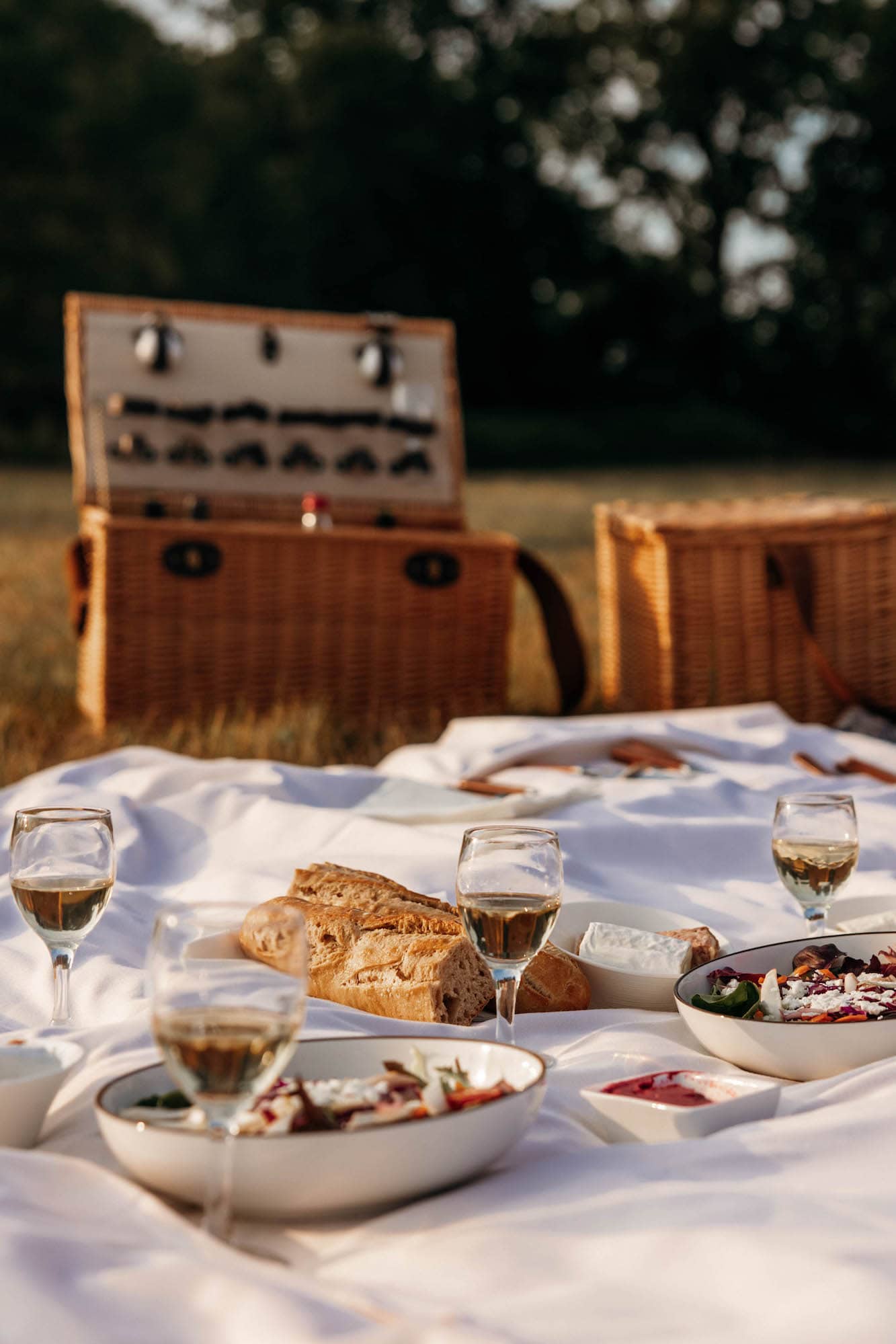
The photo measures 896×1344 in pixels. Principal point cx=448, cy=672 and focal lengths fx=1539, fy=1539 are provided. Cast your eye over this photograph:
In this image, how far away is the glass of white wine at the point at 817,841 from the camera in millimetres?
1627

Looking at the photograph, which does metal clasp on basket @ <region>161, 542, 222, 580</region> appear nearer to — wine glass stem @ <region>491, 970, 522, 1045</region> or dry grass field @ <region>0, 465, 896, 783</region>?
dry grass field @ <region>0, 465, 896, 783</region>

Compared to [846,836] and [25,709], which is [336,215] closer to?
[25,709]

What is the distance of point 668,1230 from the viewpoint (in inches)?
40.5

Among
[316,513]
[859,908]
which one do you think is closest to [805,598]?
[316,513]

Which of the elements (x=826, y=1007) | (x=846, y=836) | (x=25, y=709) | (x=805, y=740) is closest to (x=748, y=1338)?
(x=826, y=1007)

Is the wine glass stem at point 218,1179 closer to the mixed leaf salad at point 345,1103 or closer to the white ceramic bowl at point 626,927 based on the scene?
the mixed leaf salad at point 345,1103

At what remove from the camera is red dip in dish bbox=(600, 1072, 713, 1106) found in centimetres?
123

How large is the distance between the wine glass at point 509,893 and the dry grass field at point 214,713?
7.07 feet

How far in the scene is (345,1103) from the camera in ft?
3.62

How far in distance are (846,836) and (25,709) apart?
10.3ft

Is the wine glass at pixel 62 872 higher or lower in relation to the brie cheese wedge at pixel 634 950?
higher

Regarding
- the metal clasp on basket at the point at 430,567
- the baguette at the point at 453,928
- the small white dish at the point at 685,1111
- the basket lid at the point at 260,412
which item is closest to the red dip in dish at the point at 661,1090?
the small white dish at the point at 685,1111

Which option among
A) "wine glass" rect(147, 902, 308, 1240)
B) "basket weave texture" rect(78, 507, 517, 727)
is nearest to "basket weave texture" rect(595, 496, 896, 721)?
"basket weave texture" rect(78, 507, 517, 727)

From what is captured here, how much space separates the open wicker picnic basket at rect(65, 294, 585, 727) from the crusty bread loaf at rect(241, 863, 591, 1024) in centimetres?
247
